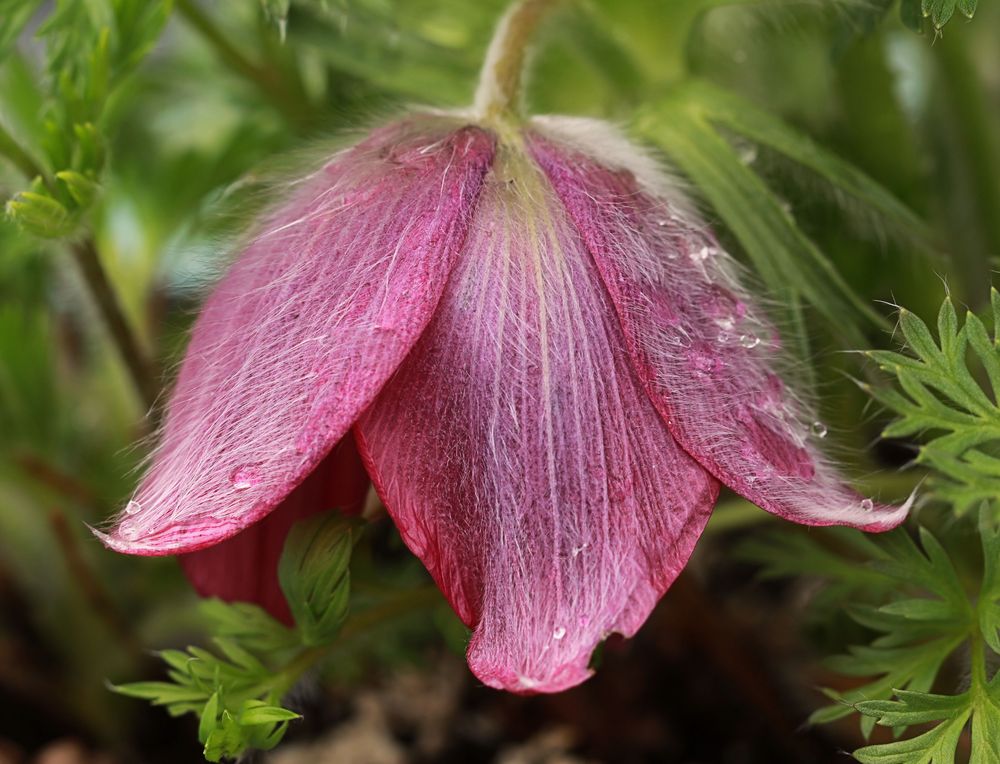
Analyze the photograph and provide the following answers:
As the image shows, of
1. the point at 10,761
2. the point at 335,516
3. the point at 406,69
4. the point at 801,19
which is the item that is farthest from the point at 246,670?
the point at 801,19

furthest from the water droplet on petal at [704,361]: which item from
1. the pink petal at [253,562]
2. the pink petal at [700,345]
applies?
the pink petal at [253,562]

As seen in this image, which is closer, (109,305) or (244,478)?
(244,478)

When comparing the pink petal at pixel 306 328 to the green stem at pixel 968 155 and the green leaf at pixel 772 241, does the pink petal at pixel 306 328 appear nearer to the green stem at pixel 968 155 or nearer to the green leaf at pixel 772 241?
the green leaf at pixel 772 241

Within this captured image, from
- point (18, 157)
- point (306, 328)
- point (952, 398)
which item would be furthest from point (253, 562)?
point (952, 398)

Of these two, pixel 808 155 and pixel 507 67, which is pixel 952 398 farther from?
pixel 507 67

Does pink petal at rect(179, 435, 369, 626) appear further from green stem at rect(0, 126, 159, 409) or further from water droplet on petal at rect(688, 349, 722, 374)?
water droplet on petal at rect(688, 349, 722, 374)

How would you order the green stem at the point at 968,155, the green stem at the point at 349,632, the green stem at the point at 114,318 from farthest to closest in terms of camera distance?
the green stem at the point at 968,155 → the green stem at the point at 114,318 → the green stem at the point at 349,632
